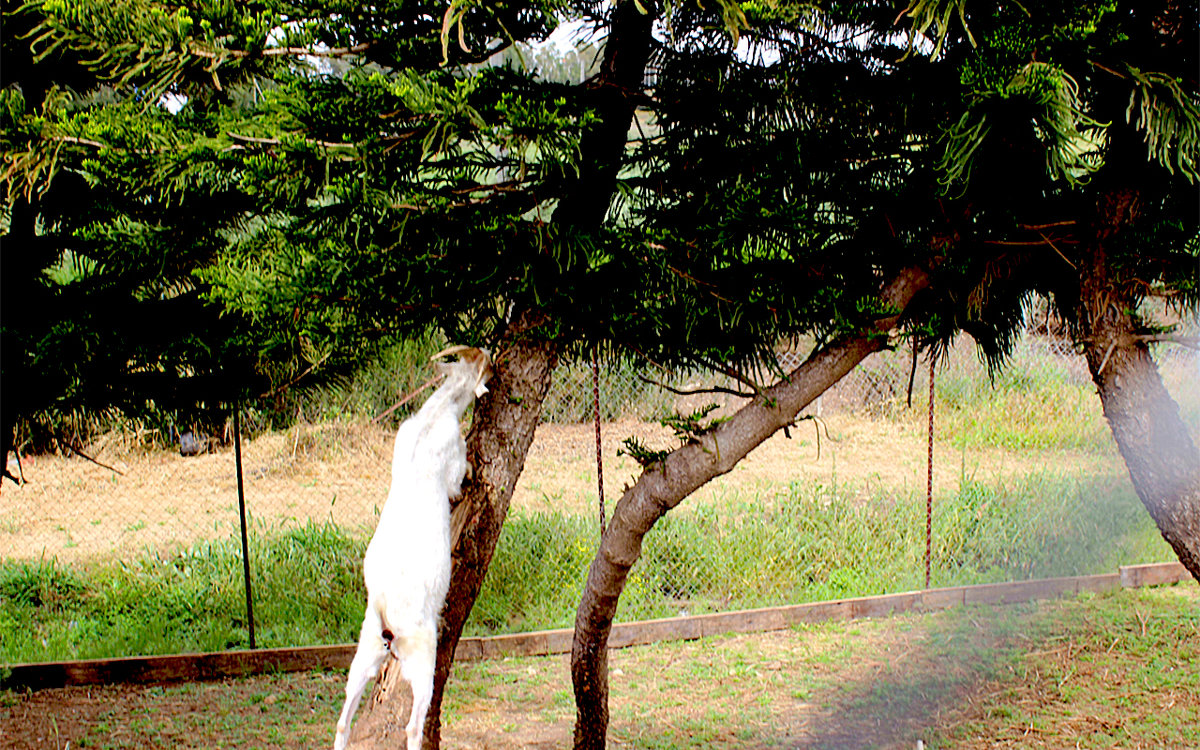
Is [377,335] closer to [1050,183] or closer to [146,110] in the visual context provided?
[146,110]

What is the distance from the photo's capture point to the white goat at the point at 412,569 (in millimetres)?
2277

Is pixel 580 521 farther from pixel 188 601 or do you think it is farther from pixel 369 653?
pixel 369 653

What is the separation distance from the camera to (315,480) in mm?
8297

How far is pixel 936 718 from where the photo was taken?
4359 millimetres

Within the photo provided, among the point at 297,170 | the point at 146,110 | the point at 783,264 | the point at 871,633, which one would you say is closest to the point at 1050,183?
the point at 783,264

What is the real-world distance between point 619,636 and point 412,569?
3405mm

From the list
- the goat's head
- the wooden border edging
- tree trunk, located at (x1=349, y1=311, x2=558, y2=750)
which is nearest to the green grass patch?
the wooden border edging

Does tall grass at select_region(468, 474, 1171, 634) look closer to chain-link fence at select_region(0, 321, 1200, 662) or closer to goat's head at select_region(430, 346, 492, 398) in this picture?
chain-link fence at select_region(0, 321, 1200, 662)

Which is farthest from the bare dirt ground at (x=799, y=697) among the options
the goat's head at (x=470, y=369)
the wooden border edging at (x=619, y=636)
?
the goat's head at (x=470, y=369)

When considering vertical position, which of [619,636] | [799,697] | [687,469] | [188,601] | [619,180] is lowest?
[799,697]

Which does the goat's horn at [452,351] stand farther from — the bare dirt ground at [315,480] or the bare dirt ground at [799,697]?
the bare dirt ground at [315,480]

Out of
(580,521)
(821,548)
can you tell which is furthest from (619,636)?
(821,548)

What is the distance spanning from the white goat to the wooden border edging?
2.76 meters

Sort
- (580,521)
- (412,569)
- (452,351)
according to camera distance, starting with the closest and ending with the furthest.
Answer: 1. (412,569)
2. (452,351)
3. (580,521)
